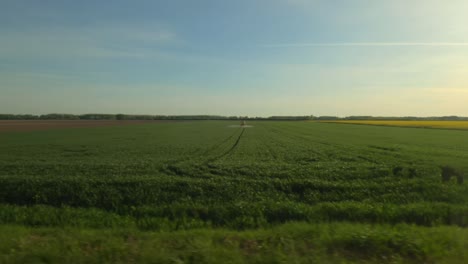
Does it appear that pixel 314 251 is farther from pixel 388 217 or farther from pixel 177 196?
pixel 177 196

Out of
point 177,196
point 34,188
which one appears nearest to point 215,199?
point 177,196

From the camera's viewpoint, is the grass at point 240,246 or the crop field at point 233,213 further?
the crop field at point 233,213

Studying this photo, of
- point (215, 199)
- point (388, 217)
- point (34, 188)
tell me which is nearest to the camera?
point (388, 217)

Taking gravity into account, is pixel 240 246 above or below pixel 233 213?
above

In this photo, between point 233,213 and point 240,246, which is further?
point 233,213

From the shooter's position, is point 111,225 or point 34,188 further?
point 34,188

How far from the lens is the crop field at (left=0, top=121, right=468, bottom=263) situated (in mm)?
5930

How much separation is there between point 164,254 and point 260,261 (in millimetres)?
1887

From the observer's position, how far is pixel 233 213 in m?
10.1

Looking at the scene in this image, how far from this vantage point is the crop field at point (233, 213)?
5.93 metres

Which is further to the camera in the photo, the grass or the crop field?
the crop field

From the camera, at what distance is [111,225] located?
8922 mm

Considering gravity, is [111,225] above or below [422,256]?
below

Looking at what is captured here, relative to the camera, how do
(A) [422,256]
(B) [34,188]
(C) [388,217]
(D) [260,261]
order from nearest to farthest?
(D) [260,261], (A) [422,256], (C) [388,217], (B) [34,188]
